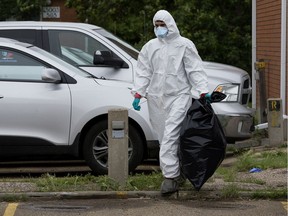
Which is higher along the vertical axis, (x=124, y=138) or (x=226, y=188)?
(x=124, y=138)

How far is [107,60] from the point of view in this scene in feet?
33.4

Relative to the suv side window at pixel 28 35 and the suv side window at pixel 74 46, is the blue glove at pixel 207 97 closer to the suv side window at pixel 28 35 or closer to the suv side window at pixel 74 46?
the suv side window at pixel 74 46

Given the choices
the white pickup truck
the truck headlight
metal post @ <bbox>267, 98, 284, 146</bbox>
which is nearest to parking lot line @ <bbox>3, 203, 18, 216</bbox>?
the white pickup truck

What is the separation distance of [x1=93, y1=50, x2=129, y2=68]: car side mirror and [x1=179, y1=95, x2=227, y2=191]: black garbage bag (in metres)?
3.25

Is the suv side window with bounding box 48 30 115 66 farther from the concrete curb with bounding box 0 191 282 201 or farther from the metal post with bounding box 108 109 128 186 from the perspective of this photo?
the concrete curb with bounding box 0 191 282 201

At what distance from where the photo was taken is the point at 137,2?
19.7 m

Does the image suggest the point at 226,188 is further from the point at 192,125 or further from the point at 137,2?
the point at 137,2

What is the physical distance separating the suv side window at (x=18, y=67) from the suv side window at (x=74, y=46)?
1600mm

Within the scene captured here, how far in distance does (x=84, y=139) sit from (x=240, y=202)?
223cm

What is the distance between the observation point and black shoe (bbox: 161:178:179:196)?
7242 millimetres

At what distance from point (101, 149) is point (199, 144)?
5.99ft

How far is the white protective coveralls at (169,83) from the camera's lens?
7215 mm

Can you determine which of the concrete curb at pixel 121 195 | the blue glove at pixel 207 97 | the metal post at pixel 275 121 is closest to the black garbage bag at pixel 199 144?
the blue glove at pixel 207 97

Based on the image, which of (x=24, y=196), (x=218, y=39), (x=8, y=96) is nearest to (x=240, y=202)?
(x=24, y=196)
